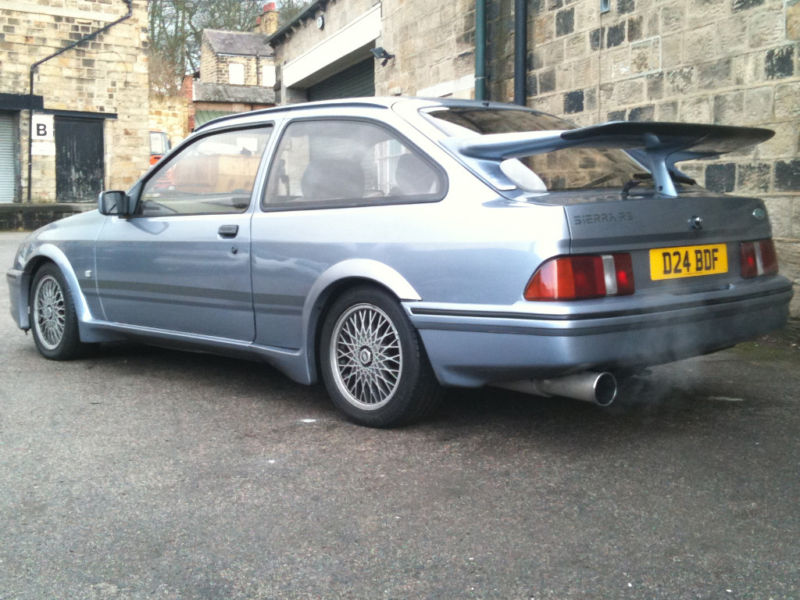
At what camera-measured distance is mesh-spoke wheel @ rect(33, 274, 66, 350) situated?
19.6 ft

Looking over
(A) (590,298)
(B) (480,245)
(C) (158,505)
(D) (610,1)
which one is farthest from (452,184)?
(D) (610,1)

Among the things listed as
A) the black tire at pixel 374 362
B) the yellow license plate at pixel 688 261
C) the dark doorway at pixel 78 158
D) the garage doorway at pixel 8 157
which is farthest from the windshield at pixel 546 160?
the garage doorway at pixel 8 157

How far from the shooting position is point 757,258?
4.28 meters

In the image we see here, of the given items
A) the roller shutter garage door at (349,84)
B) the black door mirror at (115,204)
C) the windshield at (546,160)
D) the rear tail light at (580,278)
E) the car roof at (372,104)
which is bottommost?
the rear tail light at (580,278)

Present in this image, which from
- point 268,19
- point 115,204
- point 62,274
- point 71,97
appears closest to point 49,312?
point 62,274

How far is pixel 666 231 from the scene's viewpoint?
379 centimetres

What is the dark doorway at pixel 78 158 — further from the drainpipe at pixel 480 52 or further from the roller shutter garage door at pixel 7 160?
the drainpipe at pixel 480 52

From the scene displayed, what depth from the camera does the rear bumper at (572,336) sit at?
11.5ft

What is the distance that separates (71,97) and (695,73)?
25.3 m

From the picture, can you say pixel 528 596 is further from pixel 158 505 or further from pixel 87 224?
pixel 87 224

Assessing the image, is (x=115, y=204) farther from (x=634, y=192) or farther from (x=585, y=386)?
(x=585, y=386)

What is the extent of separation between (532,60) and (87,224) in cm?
543

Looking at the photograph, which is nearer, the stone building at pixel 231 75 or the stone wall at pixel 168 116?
the stone wall at pixel 168 116

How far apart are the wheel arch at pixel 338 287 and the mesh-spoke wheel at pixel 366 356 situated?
4.7 inches
